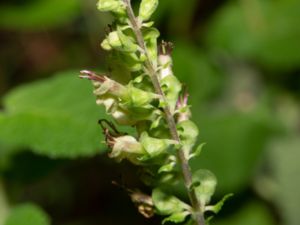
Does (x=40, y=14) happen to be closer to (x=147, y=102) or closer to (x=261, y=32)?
(x=261, y=32)

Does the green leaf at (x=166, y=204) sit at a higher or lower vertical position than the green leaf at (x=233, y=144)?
higher

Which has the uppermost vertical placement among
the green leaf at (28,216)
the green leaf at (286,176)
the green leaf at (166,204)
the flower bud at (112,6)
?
the flower bud at (112,6)

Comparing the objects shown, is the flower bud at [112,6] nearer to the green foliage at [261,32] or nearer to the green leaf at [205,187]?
the green leaf at [205,187]

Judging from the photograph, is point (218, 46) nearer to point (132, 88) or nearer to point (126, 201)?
point (126, 201)

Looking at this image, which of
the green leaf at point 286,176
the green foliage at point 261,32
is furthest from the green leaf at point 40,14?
the green leaf at point 286,176

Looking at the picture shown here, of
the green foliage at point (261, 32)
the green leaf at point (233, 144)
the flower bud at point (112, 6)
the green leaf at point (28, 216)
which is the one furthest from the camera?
the green foliage at point (261, 32)

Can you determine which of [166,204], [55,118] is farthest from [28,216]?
[166,204]

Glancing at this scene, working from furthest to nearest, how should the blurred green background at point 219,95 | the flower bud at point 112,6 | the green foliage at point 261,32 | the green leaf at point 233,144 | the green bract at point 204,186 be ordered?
the green foliage at point 261,32
the blurred green background at point 219,95
the green leaf at point 233,144
the green bract at point 204,186
the flower bud at point 112,6
